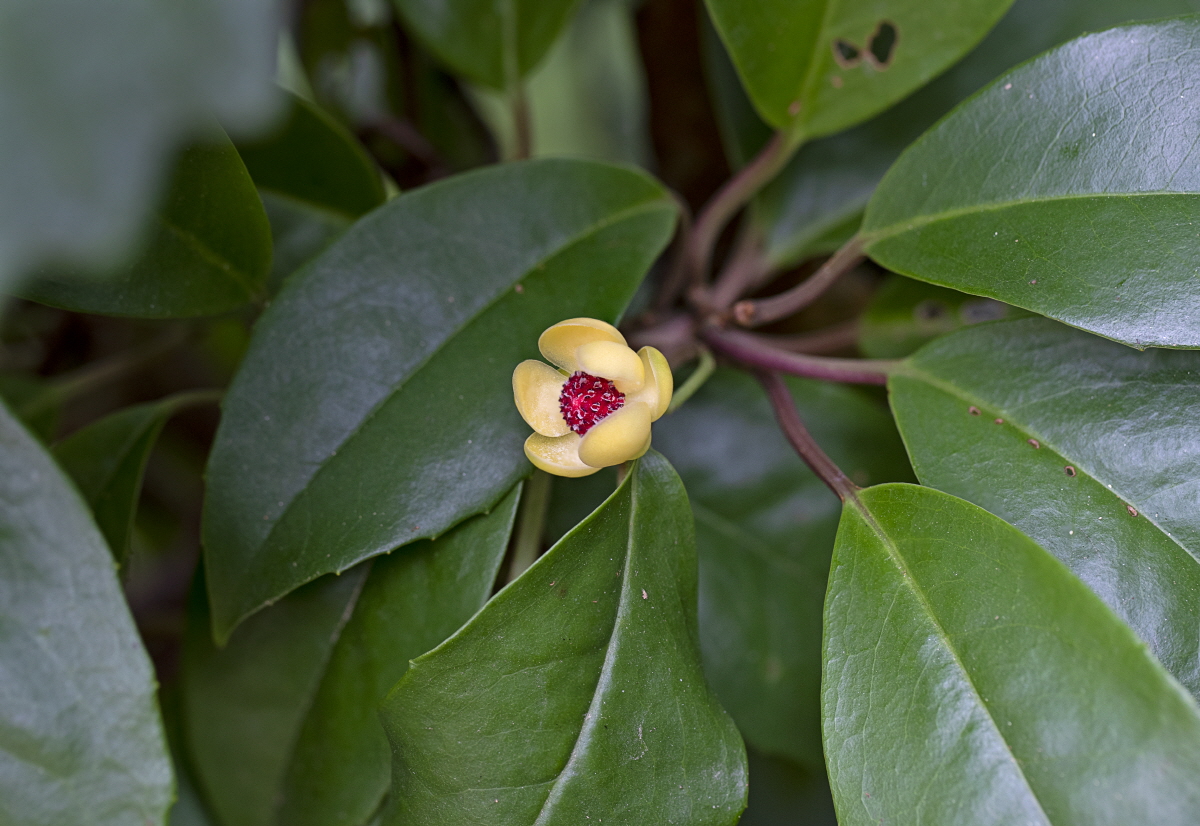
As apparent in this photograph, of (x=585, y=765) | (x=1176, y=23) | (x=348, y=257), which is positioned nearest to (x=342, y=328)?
(x=348, y=257)

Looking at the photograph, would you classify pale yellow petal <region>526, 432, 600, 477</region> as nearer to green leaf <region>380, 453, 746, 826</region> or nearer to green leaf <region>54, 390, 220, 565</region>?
green leaf <region>380, 453, 746, 826</region>

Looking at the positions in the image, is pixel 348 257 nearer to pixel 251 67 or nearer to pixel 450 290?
pixel 450 290

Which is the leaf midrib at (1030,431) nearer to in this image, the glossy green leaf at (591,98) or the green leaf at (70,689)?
the green leaf at (70,689)

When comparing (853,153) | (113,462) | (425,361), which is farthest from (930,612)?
(113,462)

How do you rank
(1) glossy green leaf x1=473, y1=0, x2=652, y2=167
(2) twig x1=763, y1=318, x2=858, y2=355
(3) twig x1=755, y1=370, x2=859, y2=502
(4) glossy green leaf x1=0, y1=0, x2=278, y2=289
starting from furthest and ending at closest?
(1) glossy green leaf x1=473, y1=0, x2=652, y2=167 → (2) twig x1=763, y1=318, x2=858, y2=355 → (3) twig x1=755, y1=370, x2=859, y2=502 → (4) glossy green leaf x1=0, y1=0, x2=278, y2=289

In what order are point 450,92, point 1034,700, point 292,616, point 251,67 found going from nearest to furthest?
point 251,67
point 1034,700
point 292,616
point 450,92

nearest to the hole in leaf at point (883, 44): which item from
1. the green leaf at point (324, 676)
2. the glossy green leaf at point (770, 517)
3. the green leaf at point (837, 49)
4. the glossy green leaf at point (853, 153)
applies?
the green leaf at point (837, 49)

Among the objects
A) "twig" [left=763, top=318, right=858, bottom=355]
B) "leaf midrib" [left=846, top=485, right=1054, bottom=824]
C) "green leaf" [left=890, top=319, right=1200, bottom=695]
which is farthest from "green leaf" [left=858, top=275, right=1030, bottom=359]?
"leaf midrib" [left=846, top=485, right=1054, bottom=824]
